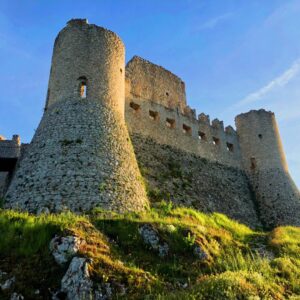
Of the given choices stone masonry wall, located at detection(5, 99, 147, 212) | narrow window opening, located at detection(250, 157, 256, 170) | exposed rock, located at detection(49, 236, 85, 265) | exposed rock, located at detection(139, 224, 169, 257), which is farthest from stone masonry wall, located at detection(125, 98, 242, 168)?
exposed rock, located at detection(49, 236, 85, 265)

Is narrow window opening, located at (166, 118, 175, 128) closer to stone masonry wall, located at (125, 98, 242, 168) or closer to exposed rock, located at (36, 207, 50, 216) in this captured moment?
stone masonry wall, located at (125, 98, 242, 168)

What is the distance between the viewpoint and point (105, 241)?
11.4m

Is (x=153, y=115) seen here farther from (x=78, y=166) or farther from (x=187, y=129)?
(x=78, y=166)

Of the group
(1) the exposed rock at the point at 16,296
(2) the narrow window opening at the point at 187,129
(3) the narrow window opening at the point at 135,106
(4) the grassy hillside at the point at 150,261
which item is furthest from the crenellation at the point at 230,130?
(1) the exposed rock at the point at 16,296

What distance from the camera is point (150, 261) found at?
11.2m

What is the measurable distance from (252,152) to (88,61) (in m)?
15.2

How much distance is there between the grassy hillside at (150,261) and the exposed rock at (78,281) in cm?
19

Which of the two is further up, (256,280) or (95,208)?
(95,208)

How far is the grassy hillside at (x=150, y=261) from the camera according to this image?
29.7ft

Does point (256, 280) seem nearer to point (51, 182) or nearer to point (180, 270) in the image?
point (180, 270)

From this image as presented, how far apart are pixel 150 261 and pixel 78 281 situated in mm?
2719

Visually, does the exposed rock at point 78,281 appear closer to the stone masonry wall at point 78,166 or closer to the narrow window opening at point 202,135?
the stone masonry wall at point 78,166

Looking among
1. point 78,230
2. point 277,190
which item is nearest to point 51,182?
point 78,230

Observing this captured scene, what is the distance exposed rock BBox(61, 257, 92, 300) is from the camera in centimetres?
880
